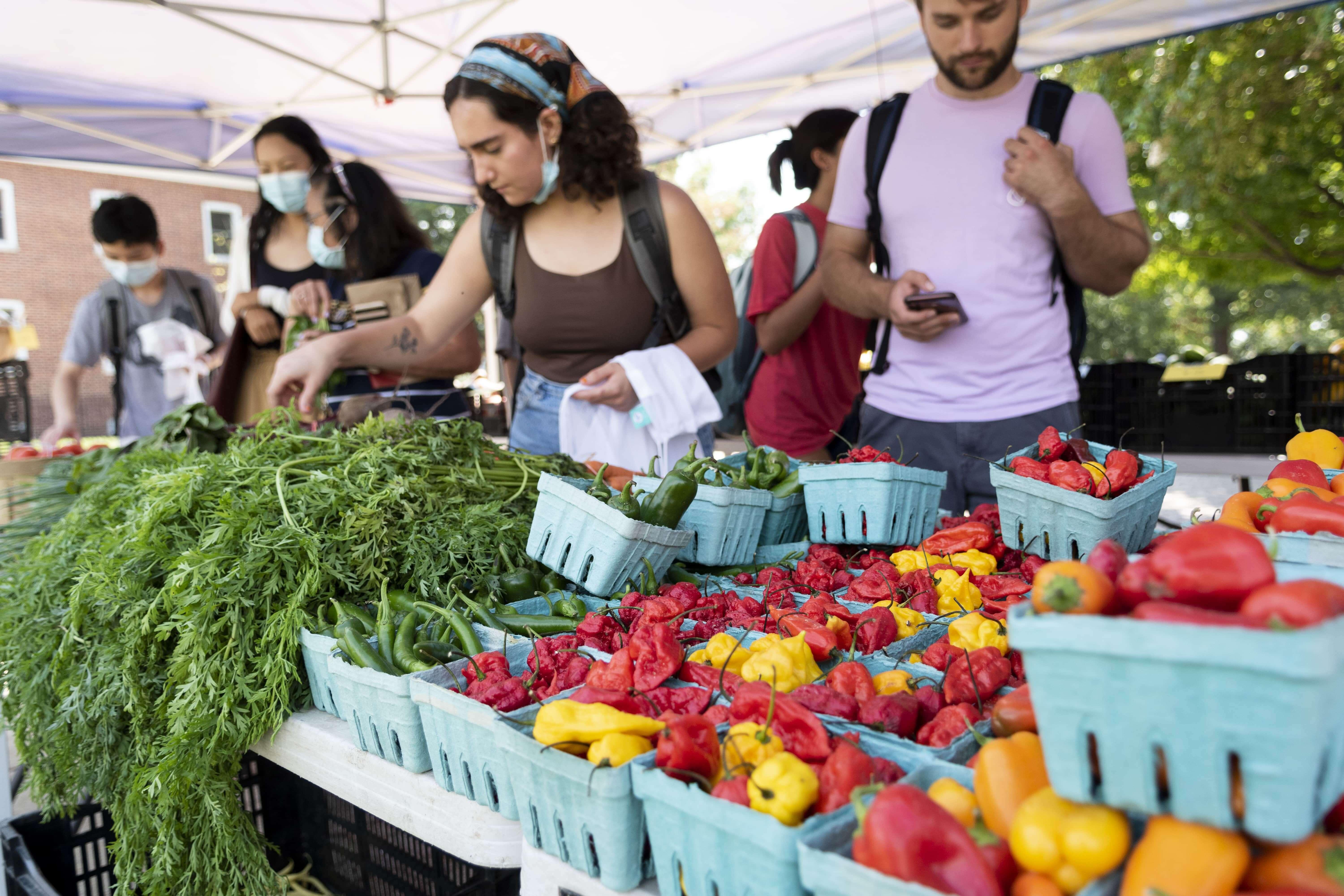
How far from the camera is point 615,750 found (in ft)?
4.30

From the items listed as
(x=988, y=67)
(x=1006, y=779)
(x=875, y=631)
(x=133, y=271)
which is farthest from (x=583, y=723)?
(x=133, y=271)

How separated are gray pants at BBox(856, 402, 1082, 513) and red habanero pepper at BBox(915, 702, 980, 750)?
1449 millimetres

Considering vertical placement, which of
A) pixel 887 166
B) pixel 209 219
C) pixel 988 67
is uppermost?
pixel 209 219

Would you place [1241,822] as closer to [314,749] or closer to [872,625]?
[872,625]

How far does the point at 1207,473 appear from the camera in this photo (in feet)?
18.3

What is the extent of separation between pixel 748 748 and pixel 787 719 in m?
0.10

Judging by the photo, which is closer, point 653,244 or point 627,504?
point 627,504

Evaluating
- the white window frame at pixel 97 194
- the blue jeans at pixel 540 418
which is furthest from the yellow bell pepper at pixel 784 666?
the white window frame at pixel 97 194

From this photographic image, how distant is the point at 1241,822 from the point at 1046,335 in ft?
7.39

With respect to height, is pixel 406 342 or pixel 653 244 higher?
pixel 653 244

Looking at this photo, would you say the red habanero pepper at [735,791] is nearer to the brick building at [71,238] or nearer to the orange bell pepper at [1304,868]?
the orange bell pepper at [1304,868]

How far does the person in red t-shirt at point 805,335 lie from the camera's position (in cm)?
409

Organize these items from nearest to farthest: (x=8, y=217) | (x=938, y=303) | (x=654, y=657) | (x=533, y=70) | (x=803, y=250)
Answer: (x=654, y=657) → (x=938, y=303) → (x=533, y=70) → (x=803, y=250) → (x=8, y=217)

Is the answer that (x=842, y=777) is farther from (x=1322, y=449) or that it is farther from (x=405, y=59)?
(x=405, y=59)
